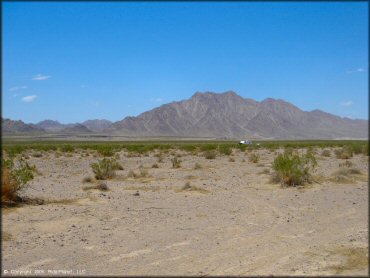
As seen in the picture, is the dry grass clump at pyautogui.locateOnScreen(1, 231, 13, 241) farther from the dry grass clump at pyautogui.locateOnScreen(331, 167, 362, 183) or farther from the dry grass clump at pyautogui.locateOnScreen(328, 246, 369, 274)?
the dry grass clump at pyautogui.locateOnScreen(331, 167, 362, 183)

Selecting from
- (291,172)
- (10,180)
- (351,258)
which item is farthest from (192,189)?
(351,258)

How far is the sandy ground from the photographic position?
941 centimetres

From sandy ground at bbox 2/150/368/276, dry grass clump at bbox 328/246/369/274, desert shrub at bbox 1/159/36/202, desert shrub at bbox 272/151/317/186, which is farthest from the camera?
desert shrub at bbox 272/151/317/186

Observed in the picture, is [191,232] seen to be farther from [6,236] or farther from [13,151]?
[13,151]

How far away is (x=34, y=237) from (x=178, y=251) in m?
4.01

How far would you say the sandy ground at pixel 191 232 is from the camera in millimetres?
9414

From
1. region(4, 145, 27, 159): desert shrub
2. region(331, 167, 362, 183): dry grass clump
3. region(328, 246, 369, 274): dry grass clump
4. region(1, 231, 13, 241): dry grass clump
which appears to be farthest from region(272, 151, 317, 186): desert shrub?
region(4, 145, 27, 159): desert shrub

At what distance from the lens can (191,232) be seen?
503 inches

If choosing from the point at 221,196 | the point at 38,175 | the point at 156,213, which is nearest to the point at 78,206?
the point at 156,213

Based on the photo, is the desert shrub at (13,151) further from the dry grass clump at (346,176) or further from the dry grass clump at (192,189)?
the dry grass clump at (346,176)

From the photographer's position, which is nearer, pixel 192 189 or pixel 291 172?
pixel 192 189

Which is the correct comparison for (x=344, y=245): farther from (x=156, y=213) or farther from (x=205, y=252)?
(x=156, y=213)

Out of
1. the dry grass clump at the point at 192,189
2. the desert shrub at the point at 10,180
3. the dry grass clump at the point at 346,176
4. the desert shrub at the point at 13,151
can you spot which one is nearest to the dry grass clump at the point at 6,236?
the desert shrub at the point at 10,180

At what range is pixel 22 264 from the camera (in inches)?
381
